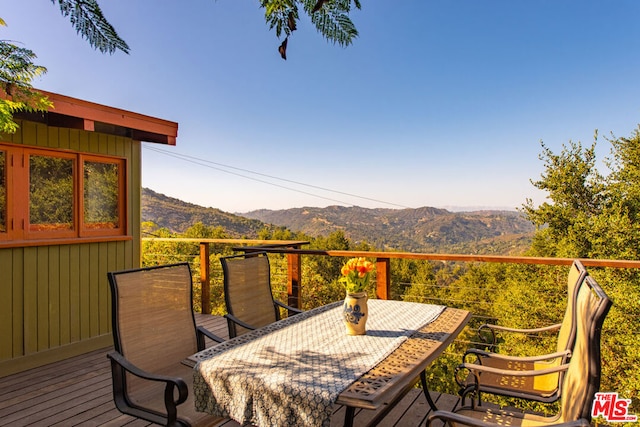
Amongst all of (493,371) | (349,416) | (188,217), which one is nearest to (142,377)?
(349,416)

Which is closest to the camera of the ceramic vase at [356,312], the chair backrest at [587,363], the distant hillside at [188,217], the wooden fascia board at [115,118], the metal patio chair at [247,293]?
the chair backrest at [587,363]

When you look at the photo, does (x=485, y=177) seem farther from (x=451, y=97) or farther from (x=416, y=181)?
(x=451, y=97)

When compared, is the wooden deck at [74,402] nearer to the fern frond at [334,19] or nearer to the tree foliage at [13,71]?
the tree foliage at [13,71]

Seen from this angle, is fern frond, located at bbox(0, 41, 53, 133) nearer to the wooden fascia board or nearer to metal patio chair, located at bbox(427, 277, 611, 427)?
the wooden fascia board

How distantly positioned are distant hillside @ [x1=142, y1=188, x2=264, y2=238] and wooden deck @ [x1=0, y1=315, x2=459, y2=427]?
1713cm

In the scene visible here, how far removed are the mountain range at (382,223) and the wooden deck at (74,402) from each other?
683 inches

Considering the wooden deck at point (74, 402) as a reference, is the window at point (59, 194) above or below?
above

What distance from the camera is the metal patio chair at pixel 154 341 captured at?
6.15 feet

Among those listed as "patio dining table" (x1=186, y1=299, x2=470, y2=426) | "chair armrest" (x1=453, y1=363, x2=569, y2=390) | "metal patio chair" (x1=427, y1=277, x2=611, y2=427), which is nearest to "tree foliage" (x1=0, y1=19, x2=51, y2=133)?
"patio dining table" (x1=186, y1=299, x2=470, y2=426)

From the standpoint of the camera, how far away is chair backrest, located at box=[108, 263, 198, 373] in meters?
2.12

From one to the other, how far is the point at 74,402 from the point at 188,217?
21240 mm

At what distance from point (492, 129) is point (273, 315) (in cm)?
2195

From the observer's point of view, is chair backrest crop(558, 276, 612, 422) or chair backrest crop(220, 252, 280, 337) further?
chair backrest crop(220, 252, 280, 337)

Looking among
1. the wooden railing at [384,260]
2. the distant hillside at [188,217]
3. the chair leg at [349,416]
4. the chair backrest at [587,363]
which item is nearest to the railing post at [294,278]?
the wooden railing at [384,260]
